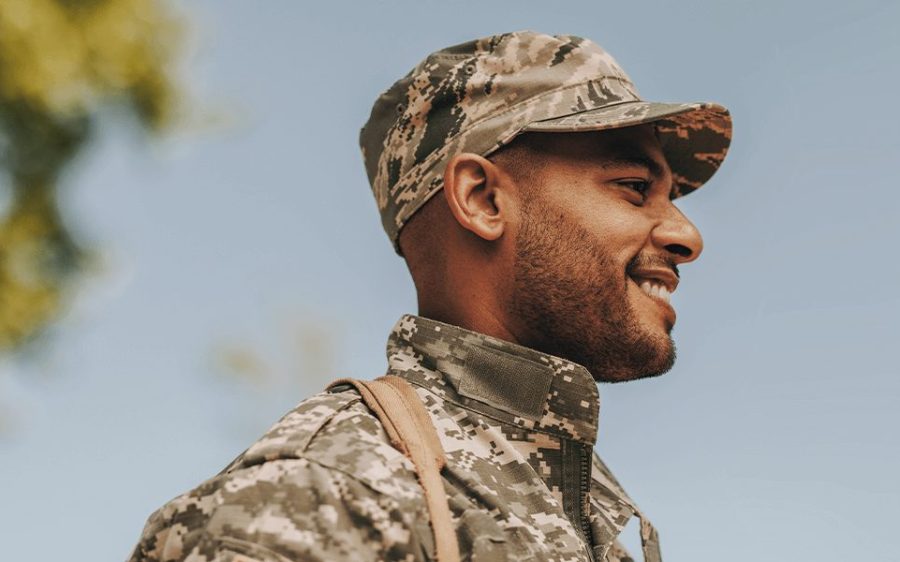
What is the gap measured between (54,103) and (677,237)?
647 cm

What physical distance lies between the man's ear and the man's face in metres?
0.06

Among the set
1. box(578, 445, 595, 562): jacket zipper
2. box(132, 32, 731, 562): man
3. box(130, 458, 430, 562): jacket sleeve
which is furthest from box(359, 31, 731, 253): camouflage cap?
box(130, 458, 430, 562): jacket sleeve

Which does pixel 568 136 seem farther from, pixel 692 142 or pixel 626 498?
pixel 626 498

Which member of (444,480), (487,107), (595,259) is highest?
(487,107)

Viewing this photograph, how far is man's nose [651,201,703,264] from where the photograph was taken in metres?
2.76

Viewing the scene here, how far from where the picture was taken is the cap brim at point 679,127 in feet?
8.84

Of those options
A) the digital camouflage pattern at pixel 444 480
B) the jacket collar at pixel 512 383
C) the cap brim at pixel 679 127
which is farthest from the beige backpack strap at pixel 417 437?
the cap brim at pixel 679 127

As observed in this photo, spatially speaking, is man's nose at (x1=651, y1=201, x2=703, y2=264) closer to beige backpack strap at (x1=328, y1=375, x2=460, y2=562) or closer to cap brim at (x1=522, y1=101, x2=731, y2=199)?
cap brim at (x1=522, y1=101, x2=731, y2=199)

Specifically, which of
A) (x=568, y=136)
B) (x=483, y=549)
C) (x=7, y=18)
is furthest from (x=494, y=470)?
(x=7, y=18)

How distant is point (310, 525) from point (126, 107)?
7.26m

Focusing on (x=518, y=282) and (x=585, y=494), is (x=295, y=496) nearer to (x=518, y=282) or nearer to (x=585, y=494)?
(x=585, y=494)

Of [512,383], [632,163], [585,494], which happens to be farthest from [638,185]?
[585,494]

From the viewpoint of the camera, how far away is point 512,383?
2.51 meters

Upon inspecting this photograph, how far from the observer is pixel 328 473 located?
6.45 feet
